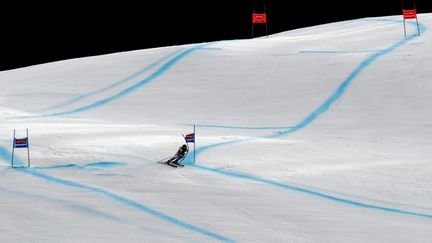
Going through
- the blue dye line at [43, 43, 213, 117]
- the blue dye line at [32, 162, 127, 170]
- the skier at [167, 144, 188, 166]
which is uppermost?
the blue dye line at [43, 43, 213, 117]

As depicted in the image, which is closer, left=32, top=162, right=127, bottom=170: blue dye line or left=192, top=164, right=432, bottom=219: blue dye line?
left=192, top=164, right=432, bottom=219: blue dye line

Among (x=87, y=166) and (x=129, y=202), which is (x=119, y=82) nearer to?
(x=87, y=166)

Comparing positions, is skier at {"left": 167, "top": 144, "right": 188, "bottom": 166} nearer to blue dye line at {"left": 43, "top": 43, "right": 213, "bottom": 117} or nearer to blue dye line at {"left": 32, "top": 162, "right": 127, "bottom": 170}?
blue dye line at {"left": 32, "top": 162, "right": 127, "bottom": 170}

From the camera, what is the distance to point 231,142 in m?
7.65

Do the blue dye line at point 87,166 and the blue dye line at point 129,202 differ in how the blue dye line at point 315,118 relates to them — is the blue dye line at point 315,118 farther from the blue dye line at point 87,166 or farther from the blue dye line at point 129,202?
the blue dye line at point 129,202

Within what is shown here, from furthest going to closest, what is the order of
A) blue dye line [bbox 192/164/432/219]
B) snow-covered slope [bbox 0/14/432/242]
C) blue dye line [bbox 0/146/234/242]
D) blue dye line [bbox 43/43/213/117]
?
1. blue dye line [bbox 43/43/213/117]
2. blue dye line [bbox 192/164/432/219]
3. snow-covered slope [bbox 0/14/432/242]
4. blue dye line [bbox 0/146/234/242]

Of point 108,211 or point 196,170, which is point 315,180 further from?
point 108,211

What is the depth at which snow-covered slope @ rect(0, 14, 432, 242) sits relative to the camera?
5.43m

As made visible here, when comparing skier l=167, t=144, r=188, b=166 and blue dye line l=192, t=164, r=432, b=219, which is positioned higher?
skier l=167, t=144, r=188, b=166

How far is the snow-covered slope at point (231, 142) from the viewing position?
5.43 m

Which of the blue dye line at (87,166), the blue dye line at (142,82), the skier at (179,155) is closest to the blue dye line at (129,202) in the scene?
the blue dye line at (87,166)

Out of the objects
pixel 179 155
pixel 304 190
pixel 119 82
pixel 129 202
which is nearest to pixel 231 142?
pixel 179 155

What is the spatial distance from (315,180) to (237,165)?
0.74 meters

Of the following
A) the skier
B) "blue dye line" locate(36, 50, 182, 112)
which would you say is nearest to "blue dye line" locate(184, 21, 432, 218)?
the skier
